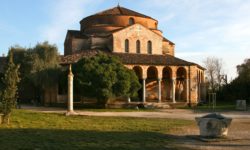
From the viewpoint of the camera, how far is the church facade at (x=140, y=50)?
42312 mm

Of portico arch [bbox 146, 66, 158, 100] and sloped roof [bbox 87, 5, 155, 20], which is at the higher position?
sloped roof [bbox 87, 5, 155, 20]

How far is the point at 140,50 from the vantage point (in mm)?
45375

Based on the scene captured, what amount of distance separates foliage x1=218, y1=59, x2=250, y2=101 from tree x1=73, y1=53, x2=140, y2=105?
23033mm

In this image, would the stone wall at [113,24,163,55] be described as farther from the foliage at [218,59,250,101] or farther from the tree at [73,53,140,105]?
the foliage at [218,59,250,101]

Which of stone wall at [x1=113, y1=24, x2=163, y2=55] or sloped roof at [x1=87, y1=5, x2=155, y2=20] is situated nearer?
stone wall at [x1=113, y1=24, x2=163, y2=55]

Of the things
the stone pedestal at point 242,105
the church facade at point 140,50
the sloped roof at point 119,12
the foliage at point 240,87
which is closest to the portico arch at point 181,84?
the church facade at point 140,50

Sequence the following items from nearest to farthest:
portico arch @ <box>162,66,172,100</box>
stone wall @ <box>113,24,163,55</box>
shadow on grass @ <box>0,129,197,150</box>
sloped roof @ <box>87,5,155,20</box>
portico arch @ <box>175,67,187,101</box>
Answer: shadow on grass @ <box>0,129,197,150</box> → stone wall @ <box>113,24,163,55</box> → portico arch @ <box>175,67,187,101</box> → portico arch @ <box>162,66,172,100</box> → sloped roof @ <box>87,5,155,20</box>

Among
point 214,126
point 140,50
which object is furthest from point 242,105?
point 214,126

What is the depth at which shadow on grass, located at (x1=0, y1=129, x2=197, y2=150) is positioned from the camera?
35.3ft

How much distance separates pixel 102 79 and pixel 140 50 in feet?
43.7

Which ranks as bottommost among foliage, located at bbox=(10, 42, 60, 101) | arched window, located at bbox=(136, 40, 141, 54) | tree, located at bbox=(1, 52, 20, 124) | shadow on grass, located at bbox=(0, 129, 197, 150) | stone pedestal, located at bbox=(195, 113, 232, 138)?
shadow on grass, located at bbox=(0, 129, 197, 150)

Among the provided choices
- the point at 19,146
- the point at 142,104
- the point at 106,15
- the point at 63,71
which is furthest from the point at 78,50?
the point at 19,146

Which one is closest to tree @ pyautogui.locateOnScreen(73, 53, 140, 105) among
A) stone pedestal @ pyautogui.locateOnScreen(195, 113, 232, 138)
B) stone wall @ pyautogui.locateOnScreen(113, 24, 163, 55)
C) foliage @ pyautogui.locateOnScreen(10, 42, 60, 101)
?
foliage @ pyautogui.locateOnScreen(10, 42, 60, 101)

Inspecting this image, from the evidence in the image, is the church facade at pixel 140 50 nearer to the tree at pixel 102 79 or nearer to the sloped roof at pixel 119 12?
the sloped roof at pixel 119 12
